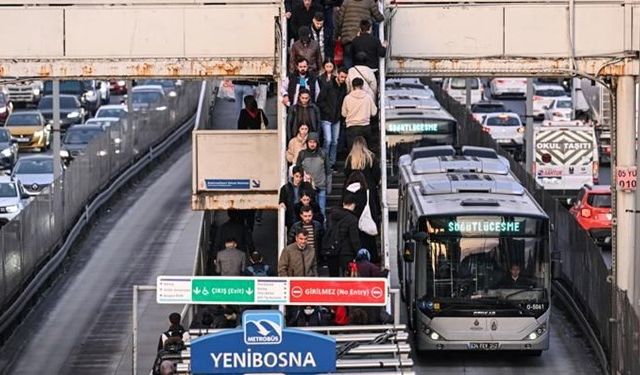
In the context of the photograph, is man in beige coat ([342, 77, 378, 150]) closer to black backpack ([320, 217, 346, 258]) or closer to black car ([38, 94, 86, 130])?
black backpack ([320, 217, 346, 258])

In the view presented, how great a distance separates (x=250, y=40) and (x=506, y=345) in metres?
6.52

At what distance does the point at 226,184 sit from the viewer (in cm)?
3716

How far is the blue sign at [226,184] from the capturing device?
1457 inches

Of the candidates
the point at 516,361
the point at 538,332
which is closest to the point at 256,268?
the point at 538,332

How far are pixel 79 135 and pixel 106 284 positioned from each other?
70.1 feet

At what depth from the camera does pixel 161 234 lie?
154 feet

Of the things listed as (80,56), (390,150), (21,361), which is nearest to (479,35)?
(80,56)

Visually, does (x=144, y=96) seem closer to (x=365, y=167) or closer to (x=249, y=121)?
(x=249, y=121)

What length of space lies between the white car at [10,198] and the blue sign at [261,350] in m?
28.7

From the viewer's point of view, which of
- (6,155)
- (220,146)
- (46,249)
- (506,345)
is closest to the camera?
(506,345)

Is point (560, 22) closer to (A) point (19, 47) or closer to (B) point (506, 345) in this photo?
(B) point (506, 345)

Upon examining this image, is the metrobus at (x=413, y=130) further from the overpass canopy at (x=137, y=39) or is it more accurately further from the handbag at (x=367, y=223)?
the handbag at (x=367, y=223)

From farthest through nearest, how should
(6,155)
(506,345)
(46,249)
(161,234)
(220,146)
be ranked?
(6,155) < (161,234) < (46,249) < (220,146) < (506,345)

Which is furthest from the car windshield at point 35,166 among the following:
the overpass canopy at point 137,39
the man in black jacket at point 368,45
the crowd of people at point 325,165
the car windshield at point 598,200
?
the man in black jacket at point 368,45
